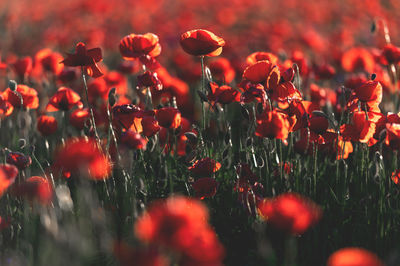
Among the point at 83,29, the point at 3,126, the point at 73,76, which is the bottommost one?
the point at 83,29

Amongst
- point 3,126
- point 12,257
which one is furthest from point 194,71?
point 12,257

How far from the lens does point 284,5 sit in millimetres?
9234

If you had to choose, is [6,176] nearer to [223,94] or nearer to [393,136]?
[223,94]

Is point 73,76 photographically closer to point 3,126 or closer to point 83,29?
point 3,126

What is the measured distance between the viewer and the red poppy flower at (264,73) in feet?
6.24

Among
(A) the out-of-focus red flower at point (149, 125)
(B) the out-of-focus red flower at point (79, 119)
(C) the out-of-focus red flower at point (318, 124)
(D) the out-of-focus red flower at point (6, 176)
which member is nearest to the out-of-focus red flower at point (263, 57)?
(C) the out-of-focus red flower at point (318, 124)

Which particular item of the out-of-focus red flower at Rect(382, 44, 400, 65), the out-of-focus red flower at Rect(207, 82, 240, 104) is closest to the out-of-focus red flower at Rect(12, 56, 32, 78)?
the out-of-focus red flower at Rect(207, 82, 240, 104)

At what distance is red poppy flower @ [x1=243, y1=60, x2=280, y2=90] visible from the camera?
6.24 ft

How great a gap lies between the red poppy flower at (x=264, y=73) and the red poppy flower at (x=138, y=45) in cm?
55

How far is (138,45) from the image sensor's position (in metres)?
2.23

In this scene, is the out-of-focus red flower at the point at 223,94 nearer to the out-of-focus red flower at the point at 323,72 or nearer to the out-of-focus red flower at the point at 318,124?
the out-of-focus red flower at the point at 318,124

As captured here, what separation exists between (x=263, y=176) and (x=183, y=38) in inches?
29.1

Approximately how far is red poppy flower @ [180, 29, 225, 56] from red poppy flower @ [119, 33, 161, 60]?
196 millimetres

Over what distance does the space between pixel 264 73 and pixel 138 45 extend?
660mm
